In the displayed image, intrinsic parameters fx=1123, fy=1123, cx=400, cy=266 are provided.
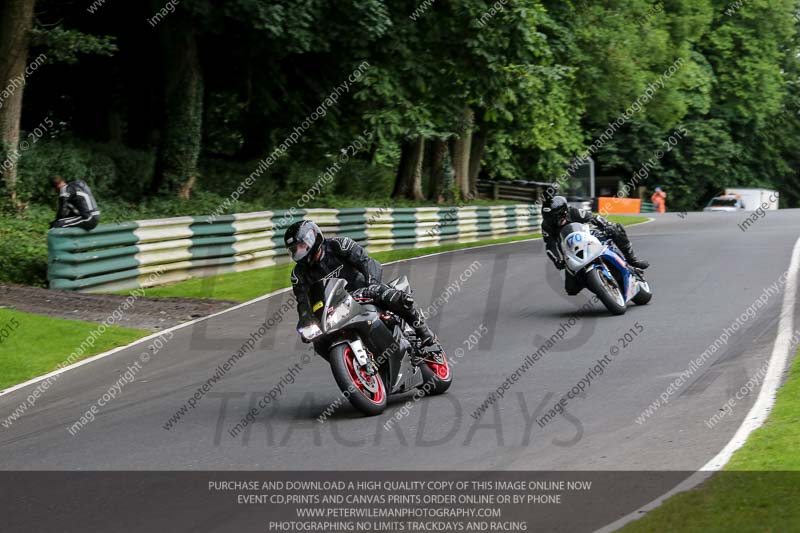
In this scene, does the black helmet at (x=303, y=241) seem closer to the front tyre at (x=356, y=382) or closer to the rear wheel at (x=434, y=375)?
the front tyre at (x=356, y=382)

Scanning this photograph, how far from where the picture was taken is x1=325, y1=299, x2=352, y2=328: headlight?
851 centimetres

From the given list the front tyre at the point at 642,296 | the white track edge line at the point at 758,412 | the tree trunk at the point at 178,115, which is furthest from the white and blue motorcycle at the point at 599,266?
the tree trunk at the point at 178,115

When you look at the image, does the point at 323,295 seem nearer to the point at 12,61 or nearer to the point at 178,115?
the point at 12,61

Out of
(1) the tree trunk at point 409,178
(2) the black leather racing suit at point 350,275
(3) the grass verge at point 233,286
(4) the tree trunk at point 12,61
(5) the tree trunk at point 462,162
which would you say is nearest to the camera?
(2) the black leather racing suit at point 350,275

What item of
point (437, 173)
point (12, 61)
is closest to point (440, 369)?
point (12, 61)

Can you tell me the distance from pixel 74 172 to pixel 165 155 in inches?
127

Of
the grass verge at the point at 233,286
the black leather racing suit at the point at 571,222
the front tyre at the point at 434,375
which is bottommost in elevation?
the grass verge at the point at 233,286

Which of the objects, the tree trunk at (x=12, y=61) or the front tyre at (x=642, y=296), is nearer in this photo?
the front tyre at (x=642, y=296)

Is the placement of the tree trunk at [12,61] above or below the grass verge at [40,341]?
above

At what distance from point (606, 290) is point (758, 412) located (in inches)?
211

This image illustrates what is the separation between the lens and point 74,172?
2252 centimetres

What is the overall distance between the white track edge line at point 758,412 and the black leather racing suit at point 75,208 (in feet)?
32.8

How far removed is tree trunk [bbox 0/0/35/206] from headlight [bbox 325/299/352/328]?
13314mm

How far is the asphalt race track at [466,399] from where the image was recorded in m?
7.58
